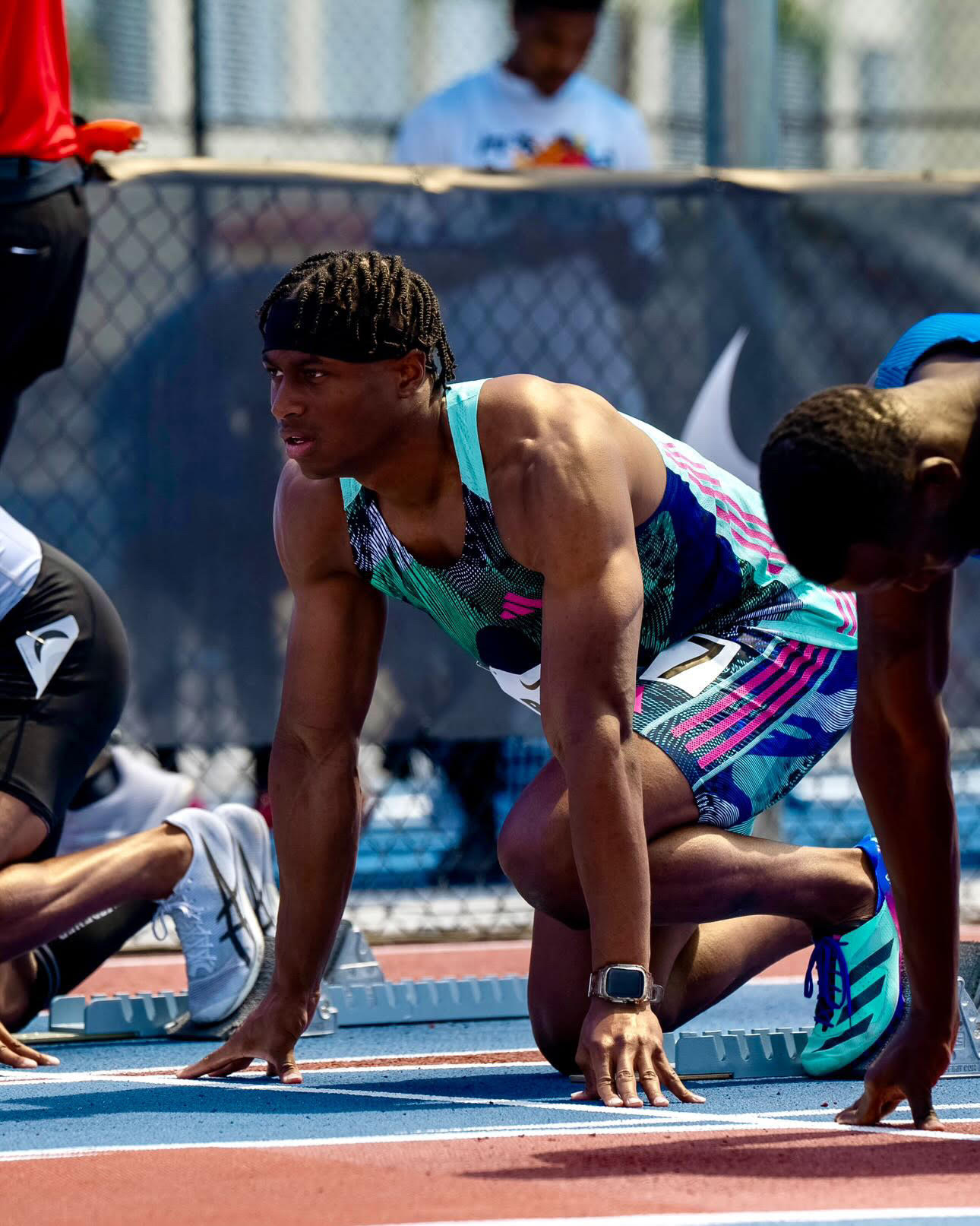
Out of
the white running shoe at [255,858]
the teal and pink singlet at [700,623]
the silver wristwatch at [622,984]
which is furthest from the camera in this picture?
the white running shoe at [255,858]

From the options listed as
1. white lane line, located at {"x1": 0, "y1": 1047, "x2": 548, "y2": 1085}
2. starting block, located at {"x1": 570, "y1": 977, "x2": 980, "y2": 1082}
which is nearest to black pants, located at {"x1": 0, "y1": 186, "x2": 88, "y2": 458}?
white lane line, located at {"x1": 0, "y1": 1047, "x2": 548, "y2": 1085}

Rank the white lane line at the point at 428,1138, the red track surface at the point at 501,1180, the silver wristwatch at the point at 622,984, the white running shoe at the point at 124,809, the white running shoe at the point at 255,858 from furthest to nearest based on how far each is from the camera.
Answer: the white running shoe at the point at 124,809, the white running shoe at the point at 255,858, the silver wristwatch at the point at 622,984, the white lane line at the point at 428,1138, the red track surface at the point at 501,1180

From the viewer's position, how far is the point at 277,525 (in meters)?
3.50

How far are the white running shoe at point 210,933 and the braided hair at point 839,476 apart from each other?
2.05 metres

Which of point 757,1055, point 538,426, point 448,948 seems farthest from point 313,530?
point 448,948

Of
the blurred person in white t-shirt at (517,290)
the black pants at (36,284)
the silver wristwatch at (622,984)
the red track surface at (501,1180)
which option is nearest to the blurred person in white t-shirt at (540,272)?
the blurred person in white t-shirt at (517,290)

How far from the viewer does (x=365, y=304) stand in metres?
3.18

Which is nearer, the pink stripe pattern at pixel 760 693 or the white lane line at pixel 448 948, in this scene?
the pink stripe pattern at pixel 760 693

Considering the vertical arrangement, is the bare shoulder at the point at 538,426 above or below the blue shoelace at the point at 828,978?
above

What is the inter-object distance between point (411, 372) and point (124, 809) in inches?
69.4

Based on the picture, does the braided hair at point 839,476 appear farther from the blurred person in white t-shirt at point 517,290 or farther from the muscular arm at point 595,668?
the blurred person in white t-shirt at point 517,290

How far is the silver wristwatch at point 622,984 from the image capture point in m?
2.89

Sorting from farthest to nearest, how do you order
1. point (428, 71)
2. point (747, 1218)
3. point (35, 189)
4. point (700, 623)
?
point (428, 71) → point (35, 189) → point (700, 623) → point (747, 1218)

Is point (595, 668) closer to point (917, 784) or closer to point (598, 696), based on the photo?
point (598, 696)
